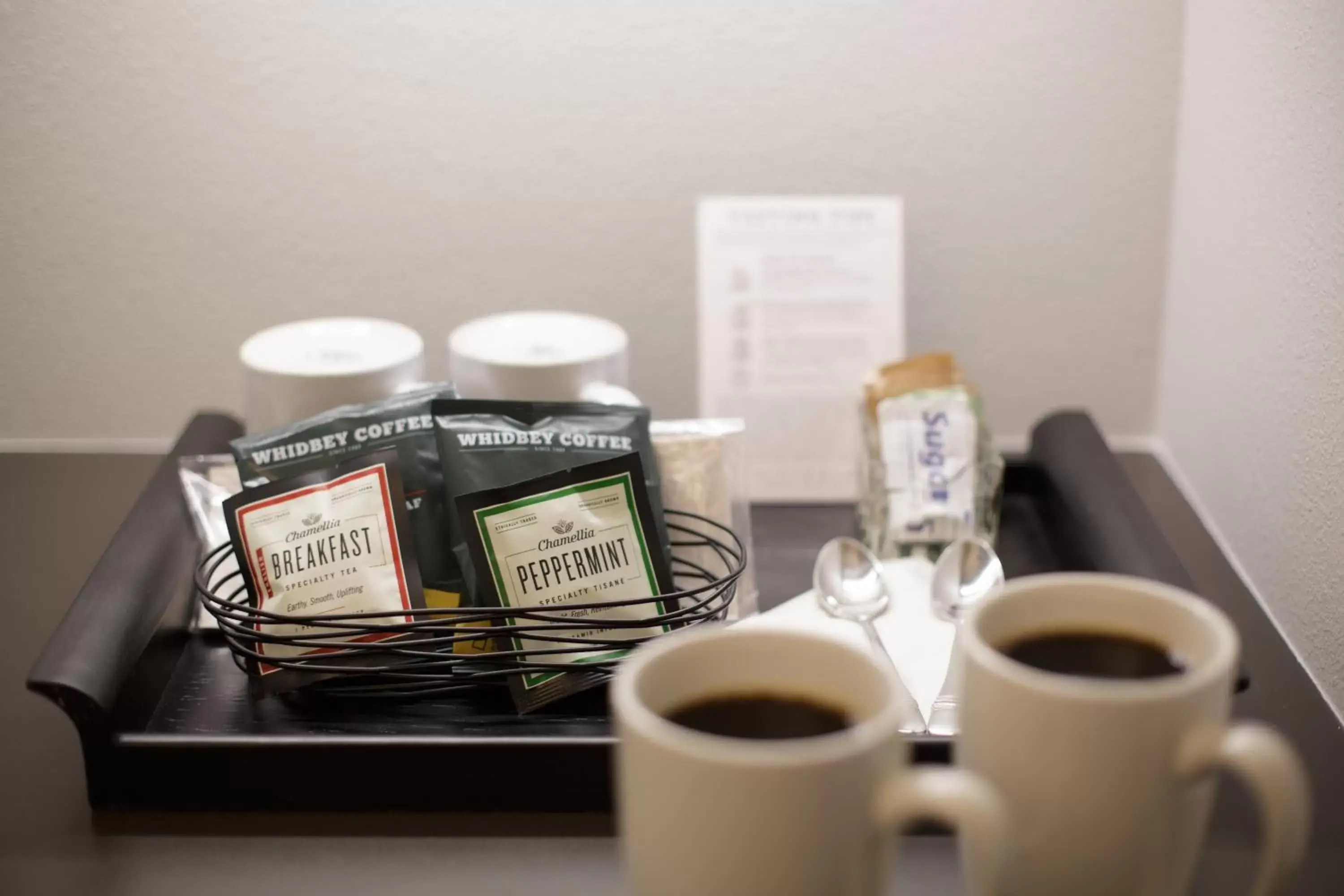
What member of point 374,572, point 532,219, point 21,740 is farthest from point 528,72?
point 21,740

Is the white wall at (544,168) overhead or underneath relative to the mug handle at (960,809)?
overhead

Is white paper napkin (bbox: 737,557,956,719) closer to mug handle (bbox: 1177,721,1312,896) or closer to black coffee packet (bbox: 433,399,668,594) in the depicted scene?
black coffee packet (bbox: 433,399,668,594)

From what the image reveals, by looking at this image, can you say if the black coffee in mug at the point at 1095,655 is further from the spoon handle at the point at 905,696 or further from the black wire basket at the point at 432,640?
the black wire basket at the point at 432,640

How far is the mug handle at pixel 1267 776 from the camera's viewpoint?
50 centimetres

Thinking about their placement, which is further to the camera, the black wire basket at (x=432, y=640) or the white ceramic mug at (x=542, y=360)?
the white ceramic mug at (x=542, y=360)

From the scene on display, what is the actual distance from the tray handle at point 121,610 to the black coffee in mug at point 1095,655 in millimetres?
485

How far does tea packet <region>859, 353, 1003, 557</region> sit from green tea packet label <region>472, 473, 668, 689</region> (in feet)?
0.83

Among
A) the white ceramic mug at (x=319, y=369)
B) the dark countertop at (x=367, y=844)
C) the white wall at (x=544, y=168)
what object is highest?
the white wall at (x=544, y=168)

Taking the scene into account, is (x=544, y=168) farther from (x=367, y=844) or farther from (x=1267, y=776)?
(x=1267, y=776)

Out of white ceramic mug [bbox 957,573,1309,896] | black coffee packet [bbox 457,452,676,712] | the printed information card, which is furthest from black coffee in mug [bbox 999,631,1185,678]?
the printed information card

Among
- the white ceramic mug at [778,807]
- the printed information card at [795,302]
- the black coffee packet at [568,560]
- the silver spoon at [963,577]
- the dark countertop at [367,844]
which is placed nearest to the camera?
the white ceramic mug at [778,807]

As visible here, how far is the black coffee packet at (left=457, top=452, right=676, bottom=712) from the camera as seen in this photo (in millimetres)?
816

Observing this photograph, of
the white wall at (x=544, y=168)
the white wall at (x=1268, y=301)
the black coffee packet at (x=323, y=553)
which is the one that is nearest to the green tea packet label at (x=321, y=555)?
the black coffee packet at (x=323, y=553)

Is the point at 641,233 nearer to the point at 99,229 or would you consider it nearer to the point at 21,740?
the point at 99,229
